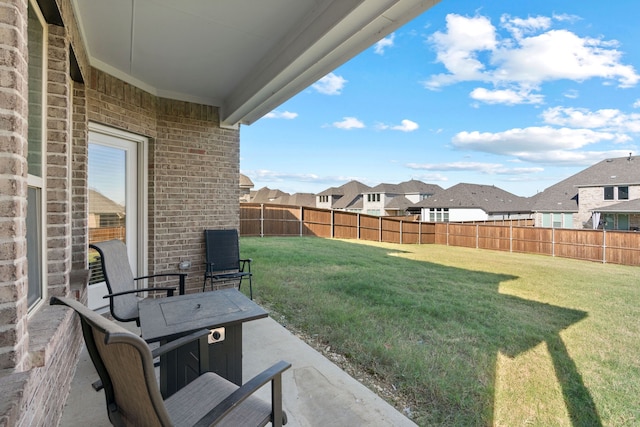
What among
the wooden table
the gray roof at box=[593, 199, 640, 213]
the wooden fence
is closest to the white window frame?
the wooden table

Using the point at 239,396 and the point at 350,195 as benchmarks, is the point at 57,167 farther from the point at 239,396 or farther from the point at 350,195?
the point at 350,195

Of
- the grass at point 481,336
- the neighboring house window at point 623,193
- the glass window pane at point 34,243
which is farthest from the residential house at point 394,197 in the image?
the glass window pane at point 34,243

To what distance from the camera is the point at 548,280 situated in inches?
304

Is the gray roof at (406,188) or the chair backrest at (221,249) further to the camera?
the gray roof at (406,188)

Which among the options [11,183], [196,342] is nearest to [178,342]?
[196,342]

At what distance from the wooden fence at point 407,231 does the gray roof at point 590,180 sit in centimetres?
946

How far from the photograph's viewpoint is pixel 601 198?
2064 cm

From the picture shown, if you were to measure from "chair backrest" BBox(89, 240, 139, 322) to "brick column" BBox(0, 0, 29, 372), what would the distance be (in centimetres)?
184

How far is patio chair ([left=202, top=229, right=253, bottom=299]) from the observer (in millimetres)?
4891

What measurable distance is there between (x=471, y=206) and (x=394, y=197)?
8.48 m

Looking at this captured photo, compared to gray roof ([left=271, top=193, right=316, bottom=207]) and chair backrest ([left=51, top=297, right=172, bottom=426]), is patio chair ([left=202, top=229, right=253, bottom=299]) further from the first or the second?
gray roof ([left=271, top=193, right=316, bottom=207])

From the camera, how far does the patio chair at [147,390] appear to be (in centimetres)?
111

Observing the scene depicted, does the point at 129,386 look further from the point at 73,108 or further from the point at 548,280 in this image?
the point at 548,280

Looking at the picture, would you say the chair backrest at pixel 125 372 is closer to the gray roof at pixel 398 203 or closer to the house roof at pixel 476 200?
the house roof at pixel 476 200
